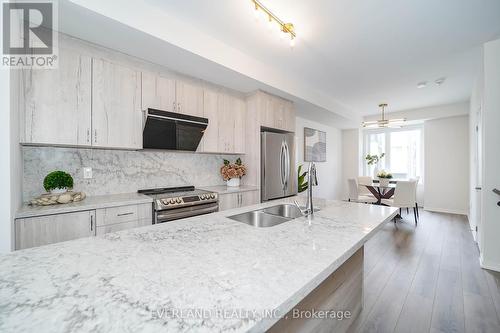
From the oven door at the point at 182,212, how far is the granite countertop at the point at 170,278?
3.59 ft

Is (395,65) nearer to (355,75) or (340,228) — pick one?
(355,75)

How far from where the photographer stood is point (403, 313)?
1805 mm

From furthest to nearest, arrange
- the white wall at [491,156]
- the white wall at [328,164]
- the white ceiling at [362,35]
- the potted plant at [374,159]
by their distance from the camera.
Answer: the potted plant at [374,159] → the white wall at [328,164] → the white wall at [491,156] → the white ceiling at [362,35]

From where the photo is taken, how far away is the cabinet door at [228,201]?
2.87 meters

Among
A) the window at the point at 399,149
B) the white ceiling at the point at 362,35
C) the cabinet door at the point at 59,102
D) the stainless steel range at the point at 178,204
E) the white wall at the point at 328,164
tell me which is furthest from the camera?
the window at the point at 399,149

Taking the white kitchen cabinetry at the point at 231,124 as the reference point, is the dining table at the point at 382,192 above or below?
below

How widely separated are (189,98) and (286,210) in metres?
1.94

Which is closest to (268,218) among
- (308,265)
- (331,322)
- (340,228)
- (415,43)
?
(340,228)

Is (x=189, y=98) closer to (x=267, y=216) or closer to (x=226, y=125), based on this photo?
(x=226, y=125)

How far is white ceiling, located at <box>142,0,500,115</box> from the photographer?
75.5 inches

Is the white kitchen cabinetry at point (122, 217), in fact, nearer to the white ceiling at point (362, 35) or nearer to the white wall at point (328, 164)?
the white ceiling at point (362, 35)

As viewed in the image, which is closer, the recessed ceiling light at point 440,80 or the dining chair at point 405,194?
the recessed ceiling light at point 440,80

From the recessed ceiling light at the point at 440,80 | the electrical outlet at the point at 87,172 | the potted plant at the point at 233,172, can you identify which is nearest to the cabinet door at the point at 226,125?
the potted plant at the point at 233,172

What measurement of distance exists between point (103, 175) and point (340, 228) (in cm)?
249
